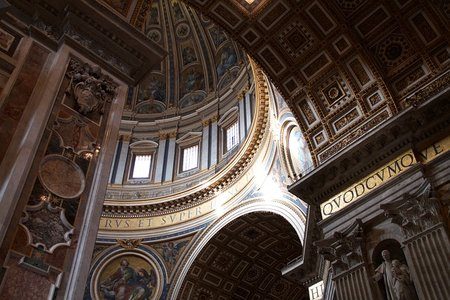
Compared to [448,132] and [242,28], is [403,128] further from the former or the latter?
[242,28]

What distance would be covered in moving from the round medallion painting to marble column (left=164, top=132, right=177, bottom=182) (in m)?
3.51

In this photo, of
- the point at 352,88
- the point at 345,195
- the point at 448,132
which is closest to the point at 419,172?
the point at 448,132

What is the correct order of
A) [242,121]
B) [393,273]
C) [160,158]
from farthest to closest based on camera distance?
[160,158]
[242,121]
[393,273]

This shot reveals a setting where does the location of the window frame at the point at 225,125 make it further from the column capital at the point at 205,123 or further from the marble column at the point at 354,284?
the marble column at the point at 354,284

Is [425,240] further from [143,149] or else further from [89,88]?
[143,149]

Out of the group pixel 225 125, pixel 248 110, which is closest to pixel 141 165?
pixel 225 125

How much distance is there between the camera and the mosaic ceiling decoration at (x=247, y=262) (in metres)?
18.0

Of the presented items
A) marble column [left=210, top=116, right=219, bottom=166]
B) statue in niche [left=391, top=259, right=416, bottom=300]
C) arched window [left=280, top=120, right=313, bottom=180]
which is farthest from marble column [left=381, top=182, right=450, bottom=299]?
marble column [left=210, top=116, right=219, bottom=166]

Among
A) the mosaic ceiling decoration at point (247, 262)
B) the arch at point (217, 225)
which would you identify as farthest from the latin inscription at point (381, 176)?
the mosaic ceiling decoration at point (247, 262)

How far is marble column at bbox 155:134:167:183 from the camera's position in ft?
69.2

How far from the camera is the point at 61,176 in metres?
6.22

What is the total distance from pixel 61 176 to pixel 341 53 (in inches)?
290

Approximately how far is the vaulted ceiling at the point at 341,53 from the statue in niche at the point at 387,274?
8.27 feet

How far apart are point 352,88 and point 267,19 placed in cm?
248
